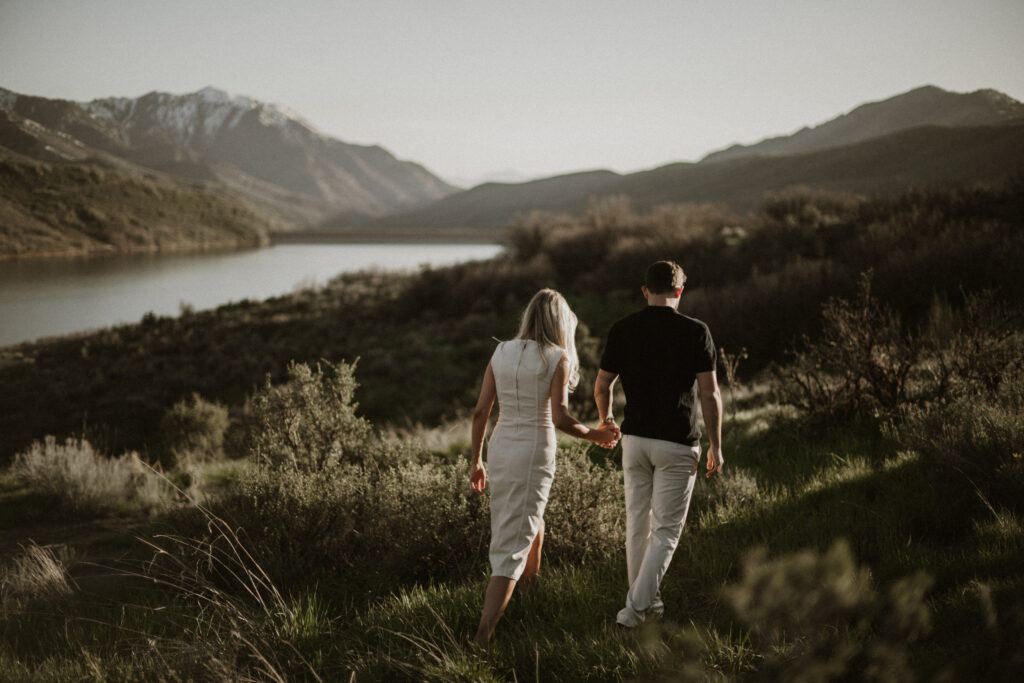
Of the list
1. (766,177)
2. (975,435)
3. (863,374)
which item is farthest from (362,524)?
(766,177)

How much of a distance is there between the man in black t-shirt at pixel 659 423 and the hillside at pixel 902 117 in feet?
73.7

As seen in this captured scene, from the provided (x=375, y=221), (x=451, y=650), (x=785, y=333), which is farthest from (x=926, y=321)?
(x=375, y=221)

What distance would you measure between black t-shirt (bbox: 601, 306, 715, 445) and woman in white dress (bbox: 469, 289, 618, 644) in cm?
33

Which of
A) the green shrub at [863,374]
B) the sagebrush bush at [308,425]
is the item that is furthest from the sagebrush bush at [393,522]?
the green shrub at [863,374]

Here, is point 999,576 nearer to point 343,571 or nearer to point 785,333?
point 343,571

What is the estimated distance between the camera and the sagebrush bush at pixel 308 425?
593 centimetres

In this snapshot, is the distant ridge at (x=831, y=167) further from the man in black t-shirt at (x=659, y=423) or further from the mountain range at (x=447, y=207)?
the man in black t-shirt at (x=659, y=423)

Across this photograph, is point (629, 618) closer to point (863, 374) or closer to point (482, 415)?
point (482, 415)

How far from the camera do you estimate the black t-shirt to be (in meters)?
3.09

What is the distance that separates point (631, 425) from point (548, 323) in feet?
2.48

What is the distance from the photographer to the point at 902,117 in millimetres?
95125

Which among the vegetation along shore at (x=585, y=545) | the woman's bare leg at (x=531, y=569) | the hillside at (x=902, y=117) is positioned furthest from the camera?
the hillside at (x=902, y=117)

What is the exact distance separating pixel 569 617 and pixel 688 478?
1.06m

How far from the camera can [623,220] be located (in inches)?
1106
